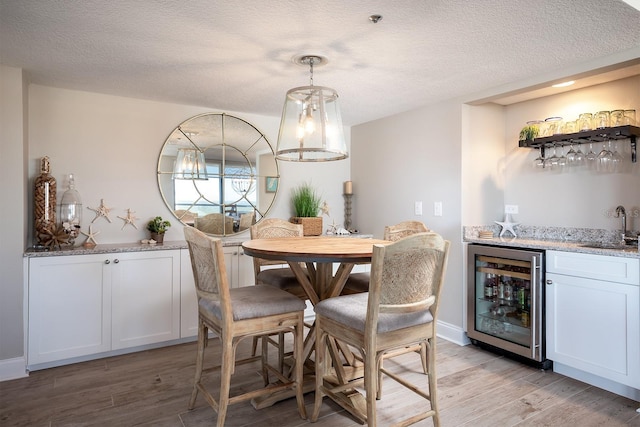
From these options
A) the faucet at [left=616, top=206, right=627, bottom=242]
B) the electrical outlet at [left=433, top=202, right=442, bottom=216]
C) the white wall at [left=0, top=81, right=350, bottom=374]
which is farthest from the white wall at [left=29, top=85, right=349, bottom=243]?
the faucet at [left=616, top=206, right=627, bottom=242]

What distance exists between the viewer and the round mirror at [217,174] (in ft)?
12.2

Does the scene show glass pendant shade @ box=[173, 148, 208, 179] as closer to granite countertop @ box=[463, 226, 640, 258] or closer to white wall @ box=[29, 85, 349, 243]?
white wall @ box=[29, 85, 349, 243]

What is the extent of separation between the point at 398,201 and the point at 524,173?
3.95 ft

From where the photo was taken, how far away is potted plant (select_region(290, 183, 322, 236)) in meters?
4.07

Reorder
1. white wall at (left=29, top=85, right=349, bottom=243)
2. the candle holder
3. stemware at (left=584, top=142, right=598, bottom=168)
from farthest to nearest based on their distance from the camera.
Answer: the candle holder → white wall at (left=29, top=85, right=349, bottom=243) → stemware at (left=584, top=142, right=598, bottom=168)

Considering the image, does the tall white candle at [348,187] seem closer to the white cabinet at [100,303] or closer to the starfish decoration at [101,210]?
the white cabinet at [100,303]

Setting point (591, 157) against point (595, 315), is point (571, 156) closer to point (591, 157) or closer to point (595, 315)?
point (591, 157)

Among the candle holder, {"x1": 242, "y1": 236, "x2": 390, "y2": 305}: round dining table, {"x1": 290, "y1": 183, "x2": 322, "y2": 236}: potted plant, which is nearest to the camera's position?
{"x1": 242, "y1": 236, "x2": 390, "y2": 305}: round dining table

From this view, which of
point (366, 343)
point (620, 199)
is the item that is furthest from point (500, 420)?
point (620, 199)

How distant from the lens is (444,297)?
3.64 m

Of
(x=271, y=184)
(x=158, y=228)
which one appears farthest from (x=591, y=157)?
(x=158, y=228)

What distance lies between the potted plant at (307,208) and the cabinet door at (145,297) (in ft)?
4.29

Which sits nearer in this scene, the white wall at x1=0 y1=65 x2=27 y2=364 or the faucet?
the white wall at x1=0 y1=65 x2=27 y2=364

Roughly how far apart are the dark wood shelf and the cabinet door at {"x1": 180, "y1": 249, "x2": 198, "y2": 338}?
3.08m
